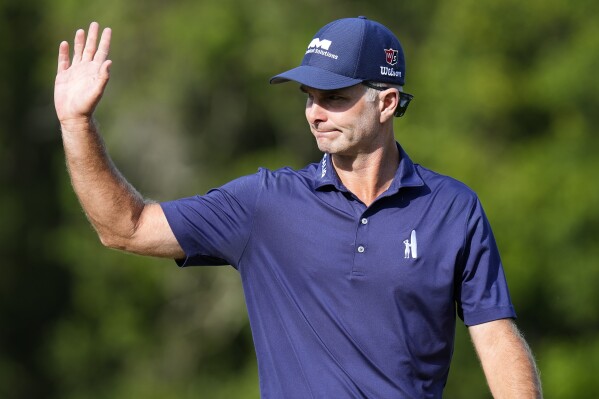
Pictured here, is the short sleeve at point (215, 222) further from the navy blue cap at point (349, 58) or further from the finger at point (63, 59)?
the finger at point (63, 59)

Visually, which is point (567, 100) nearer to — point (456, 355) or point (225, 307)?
point (456, 355)

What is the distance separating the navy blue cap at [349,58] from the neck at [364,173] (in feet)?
0.92

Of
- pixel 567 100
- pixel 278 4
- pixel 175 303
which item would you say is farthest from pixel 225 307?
pixel 567 100

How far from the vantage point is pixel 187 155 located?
71.7ft

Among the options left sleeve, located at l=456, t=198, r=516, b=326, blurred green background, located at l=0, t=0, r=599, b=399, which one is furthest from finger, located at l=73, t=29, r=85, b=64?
blurred green background, located at l=0, t=0, r=599, b=399

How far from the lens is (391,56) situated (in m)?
5.42

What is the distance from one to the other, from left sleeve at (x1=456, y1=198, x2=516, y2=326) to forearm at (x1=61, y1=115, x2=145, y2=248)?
1174 millimetres

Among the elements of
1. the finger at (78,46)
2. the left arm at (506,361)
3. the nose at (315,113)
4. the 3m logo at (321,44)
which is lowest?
the left arm at (506,361)

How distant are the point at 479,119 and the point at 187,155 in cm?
468

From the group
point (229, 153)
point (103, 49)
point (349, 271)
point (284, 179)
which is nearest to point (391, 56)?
point (284, 179)

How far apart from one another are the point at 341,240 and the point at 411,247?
0.81 feet

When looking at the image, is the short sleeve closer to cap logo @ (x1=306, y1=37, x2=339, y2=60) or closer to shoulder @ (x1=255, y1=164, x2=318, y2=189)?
shoulder @ (x1=255, y1=164, x2=318, y2=189)

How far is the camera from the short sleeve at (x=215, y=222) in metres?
5.23

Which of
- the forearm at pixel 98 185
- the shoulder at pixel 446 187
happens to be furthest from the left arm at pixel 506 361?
the forearm at pixel 98 185
